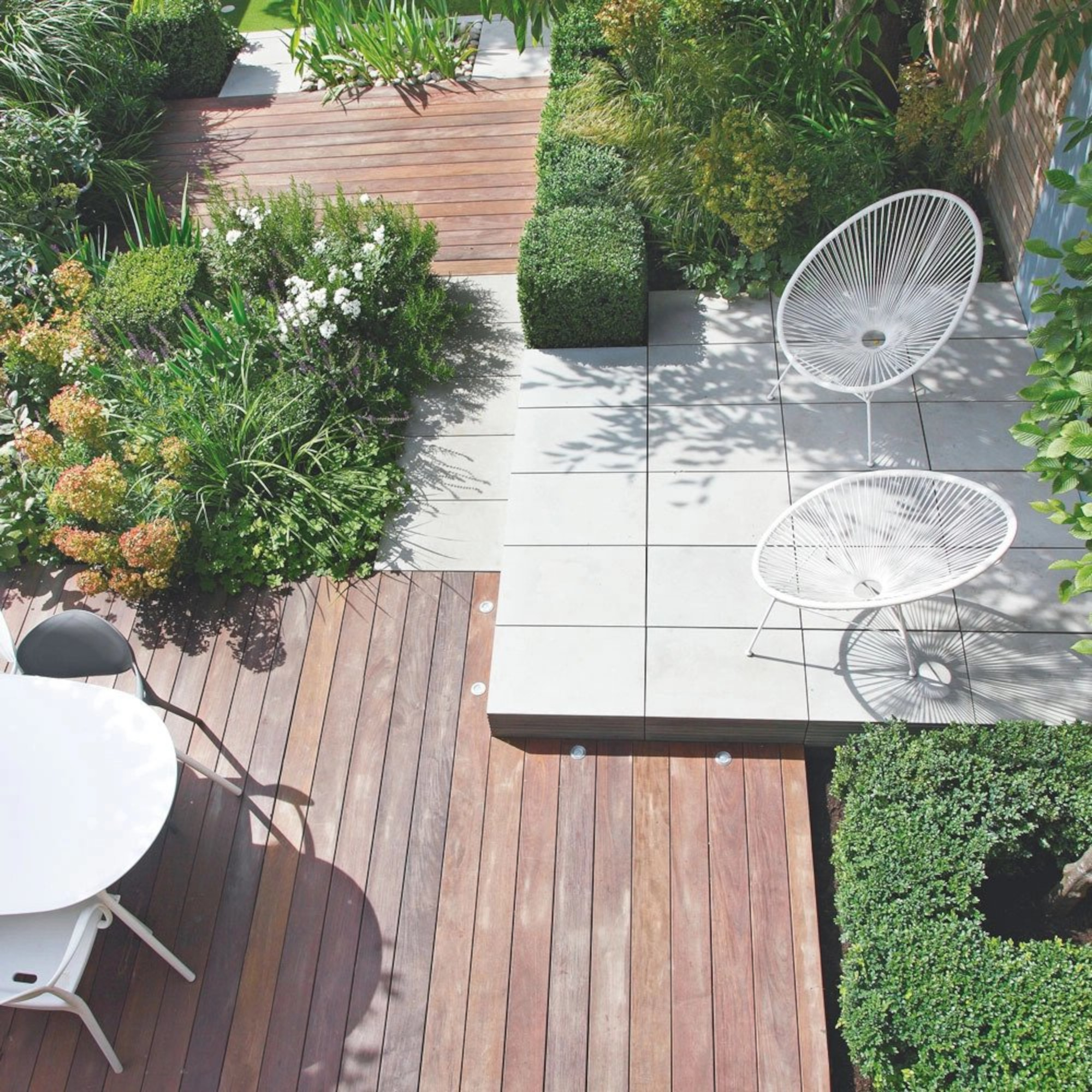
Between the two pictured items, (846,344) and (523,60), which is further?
→ (523,60)

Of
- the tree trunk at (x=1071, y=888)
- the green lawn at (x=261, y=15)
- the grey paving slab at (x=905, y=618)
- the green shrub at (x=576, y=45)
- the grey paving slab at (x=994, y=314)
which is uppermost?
the green shrub at (x=576, y=45)

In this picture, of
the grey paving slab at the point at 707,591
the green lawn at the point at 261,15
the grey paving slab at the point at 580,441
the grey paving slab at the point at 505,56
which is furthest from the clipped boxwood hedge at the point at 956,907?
the green lawn at the point at 261,15

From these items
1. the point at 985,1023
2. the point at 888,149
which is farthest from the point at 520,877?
the point at 888,149

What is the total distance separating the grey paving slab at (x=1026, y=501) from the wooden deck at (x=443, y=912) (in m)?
1.13

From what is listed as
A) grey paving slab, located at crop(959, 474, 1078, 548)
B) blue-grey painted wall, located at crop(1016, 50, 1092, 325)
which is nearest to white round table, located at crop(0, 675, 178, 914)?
grey paving slab, located at crop(959, 474, 1078, 548)

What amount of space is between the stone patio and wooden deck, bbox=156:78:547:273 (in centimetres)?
142

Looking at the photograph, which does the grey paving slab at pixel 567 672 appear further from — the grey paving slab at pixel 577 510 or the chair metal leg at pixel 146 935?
the chair metal leg at pixel 146 935

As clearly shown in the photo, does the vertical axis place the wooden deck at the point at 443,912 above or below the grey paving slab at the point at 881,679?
below

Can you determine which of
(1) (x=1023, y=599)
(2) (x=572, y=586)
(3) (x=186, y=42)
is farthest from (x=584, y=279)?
(3) (x=186, y=42)

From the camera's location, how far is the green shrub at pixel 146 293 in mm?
4418

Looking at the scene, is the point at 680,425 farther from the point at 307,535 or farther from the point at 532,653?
the point at 307,535

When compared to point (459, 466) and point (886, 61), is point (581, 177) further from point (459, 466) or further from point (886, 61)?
point (886, 61)

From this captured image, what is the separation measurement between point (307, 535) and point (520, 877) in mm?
1591

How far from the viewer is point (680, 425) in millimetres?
3877
